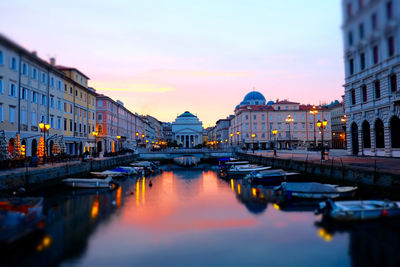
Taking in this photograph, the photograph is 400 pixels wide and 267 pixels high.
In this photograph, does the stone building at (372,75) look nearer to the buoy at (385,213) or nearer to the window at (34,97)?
the buoy at (385,213)

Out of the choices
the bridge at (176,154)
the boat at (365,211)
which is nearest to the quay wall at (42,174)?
the boat at (365,211)

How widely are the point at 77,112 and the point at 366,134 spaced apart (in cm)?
4885

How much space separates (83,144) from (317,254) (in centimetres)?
5592

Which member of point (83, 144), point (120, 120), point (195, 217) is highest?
point (120, 120)

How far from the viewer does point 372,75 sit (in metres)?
35.1

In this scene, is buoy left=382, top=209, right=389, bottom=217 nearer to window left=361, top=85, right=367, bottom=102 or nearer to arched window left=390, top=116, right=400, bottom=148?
arched window left=390, top=116, right=400, bottom=148

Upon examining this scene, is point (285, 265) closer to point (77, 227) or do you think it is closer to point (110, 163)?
point (77, 227)

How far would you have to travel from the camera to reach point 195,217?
21.4 metres

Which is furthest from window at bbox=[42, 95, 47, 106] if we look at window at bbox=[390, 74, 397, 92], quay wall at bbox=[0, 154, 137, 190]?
window at bbox=[390, 74, 397, 92]

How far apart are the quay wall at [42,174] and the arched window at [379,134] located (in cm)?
3707

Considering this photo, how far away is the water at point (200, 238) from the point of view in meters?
13.1

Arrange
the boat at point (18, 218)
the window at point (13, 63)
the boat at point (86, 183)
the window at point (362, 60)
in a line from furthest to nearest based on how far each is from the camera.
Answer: the window at point (13, 63) → the boat at point (86, 183) → the window at point (362, 60) → the boat at point (18, 218)

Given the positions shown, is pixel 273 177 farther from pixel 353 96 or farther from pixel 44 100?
pixel 44 100

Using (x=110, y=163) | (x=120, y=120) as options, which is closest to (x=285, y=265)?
(x=110, y=163)
